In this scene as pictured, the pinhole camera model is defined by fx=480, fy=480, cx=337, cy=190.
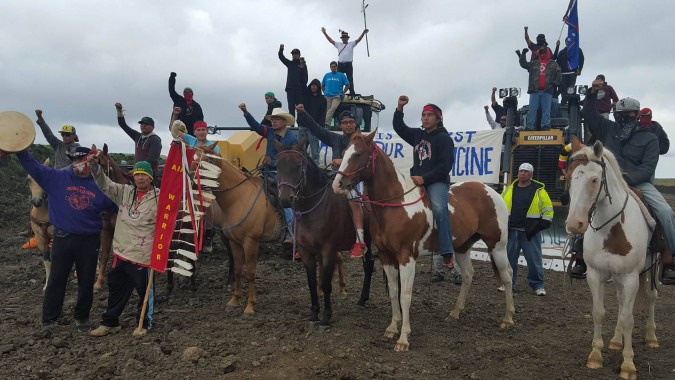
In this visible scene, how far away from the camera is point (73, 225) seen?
6.00 metres

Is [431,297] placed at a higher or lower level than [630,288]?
lower

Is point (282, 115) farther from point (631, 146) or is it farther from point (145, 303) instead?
point (631, 146)

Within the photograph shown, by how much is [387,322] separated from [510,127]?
7.36 m

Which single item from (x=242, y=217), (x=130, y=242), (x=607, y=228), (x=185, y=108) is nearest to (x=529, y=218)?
(x=607, y=228)

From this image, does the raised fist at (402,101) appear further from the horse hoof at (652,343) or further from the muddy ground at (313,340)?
the horse hoof at (652,343)

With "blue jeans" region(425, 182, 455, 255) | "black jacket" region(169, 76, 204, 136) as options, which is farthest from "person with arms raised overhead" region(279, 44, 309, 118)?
"blue jeans" region(425, 182, 455, 255)

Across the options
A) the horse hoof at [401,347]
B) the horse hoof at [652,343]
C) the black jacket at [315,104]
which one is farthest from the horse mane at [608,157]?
the black jacket at [315,104]

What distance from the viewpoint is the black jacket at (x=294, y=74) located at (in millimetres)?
12610

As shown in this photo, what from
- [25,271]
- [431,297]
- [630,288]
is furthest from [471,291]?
[25,271]

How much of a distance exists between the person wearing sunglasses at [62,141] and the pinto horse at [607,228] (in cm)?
730

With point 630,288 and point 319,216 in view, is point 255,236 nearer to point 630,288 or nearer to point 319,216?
point 319,216

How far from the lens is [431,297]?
27.2 ft

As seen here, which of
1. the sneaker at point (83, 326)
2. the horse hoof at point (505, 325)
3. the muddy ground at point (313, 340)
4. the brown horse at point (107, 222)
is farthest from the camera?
the brown horse at point (107, 222)

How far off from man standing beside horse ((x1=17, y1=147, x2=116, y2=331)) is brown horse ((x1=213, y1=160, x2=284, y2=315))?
1597 millimetres
